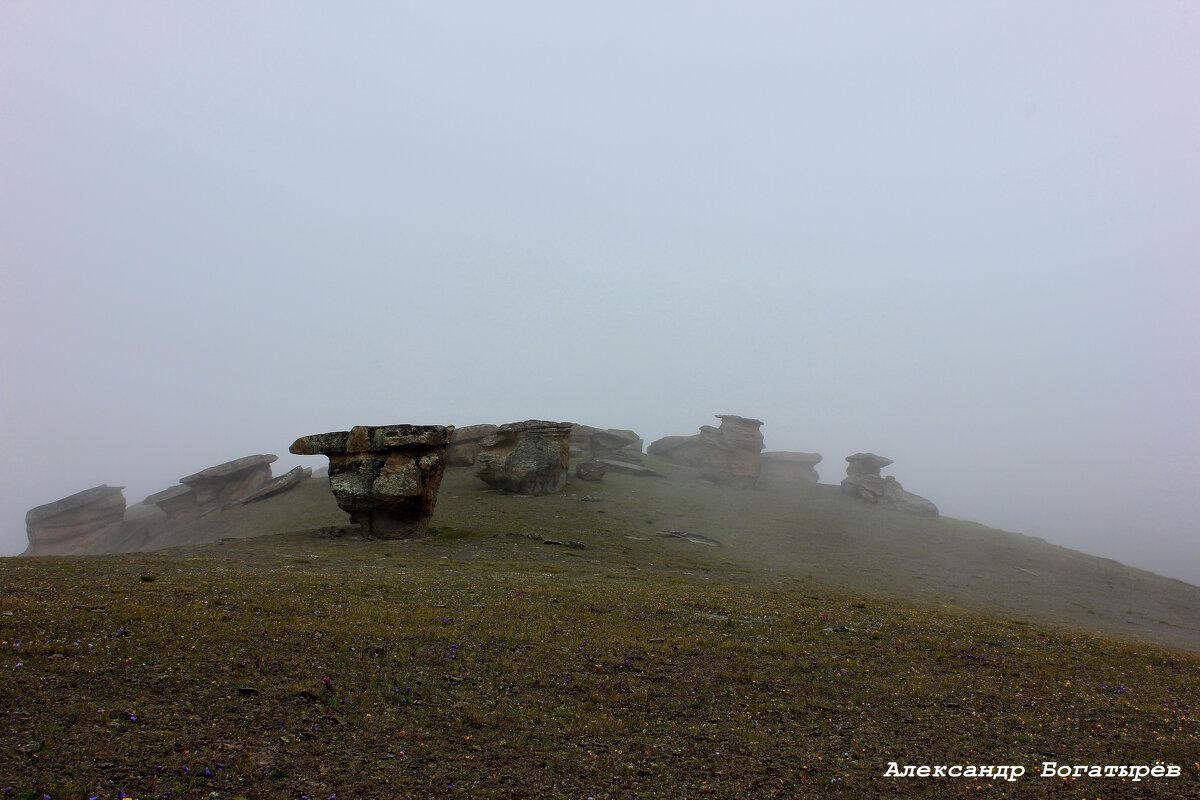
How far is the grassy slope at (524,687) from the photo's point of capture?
730cm

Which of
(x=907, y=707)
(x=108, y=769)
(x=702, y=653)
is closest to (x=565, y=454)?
(x=702, y=653)

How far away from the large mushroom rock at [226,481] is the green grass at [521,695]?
34213mm

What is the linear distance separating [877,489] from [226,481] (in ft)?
195

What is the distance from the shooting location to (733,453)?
57.3 m

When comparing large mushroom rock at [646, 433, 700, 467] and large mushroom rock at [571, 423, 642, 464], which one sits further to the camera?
large mushroom rock at [646, 433, 700, 467]

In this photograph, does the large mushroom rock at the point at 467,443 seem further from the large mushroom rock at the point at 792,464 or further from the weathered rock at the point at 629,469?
the large mushroom rock at the point at 792,464

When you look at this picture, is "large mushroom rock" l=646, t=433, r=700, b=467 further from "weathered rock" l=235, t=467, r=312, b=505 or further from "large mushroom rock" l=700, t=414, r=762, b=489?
"weathered rock" l=235, t=467, r=312, b=505

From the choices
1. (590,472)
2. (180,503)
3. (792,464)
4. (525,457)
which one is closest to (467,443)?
(525,457)

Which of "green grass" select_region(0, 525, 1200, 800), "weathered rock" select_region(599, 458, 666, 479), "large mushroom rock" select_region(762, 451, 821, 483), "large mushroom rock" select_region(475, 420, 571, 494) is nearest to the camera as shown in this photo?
"green grass" select_region(0, 525, 1200, 800)

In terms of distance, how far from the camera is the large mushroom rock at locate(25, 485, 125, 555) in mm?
47688

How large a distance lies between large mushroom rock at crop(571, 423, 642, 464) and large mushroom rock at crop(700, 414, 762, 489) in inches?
277

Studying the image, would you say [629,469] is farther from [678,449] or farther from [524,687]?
[524,687]

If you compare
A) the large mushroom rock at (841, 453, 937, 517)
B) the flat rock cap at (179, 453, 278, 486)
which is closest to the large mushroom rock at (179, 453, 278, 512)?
the flat rock cap at (179, 453, 278, 486)

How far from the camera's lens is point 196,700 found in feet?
26.8
